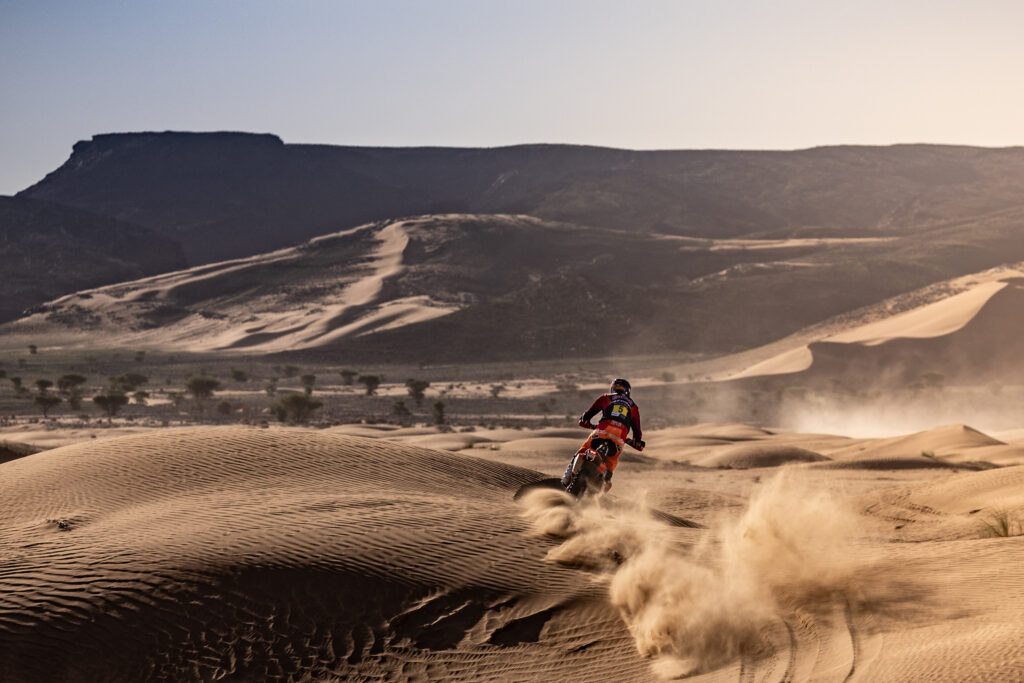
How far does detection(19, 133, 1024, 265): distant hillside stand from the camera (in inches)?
6191

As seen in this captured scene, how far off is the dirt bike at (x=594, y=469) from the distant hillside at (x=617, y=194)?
13771cm

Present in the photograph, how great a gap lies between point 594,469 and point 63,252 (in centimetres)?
13946

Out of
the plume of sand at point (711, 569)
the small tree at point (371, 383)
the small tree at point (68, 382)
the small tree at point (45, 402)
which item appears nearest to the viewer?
the plume of sand at point (711, 569)

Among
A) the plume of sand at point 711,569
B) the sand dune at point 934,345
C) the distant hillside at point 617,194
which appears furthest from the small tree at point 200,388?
the distant hillside at point 617,194

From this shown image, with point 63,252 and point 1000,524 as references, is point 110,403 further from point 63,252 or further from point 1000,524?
point 63,252

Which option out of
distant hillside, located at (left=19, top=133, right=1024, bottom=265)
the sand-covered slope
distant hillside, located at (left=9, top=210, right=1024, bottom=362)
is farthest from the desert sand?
distant hillside, located at (left=19, top=133, right=1024, bottom=265)

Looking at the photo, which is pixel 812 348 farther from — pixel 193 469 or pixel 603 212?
pixel 603 212

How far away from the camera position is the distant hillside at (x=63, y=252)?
4833 inches

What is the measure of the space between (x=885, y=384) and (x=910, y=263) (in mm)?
46111

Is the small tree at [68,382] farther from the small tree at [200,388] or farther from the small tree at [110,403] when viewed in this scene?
the small tree at [110,403]

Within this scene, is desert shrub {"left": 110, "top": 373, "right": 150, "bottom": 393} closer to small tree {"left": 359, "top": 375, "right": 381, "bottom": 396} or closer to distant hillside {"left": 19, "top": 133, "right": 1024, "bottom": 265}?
small tree {"left": 359, "top": 375, "right": 381, "bottom": 396}

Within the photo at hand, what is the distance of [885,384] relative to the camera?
5109 centimetres

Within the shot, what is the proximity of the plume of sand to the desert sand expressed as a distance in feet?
0.08

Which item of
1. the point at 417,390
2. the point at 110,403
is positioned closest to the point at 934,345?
the point at 417,390
